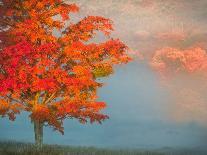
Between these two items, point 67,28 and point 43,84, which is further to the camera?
point 67,28

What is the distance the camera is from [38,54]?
30.5 metres

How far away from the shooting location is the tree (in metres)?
30.1

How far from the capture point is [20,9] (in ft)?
109

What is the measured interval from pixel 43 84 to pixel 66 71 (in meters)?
2.40

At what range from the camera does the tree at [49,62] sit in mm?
30078

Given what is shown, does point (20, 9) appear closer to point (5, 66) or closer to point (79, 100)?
point (5, 66)

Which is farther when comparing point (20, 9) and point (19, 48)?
point (20, 9)

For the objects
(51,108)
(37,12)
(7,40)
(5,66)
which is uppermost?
(37,12)

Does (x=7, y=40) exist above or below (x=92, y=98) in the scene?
above

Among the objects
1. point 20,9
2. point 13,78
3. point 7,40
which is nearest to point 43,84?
point 13,78

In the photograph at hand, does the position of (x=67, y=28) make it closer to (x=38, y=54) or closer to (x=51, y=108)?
(x=38, y=54)

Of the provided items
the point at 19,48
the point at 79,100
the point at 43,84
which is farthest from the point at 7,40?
the point at 79,100

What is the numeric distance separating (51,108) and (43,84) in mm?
2481

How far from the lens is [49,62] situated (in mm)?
30953
